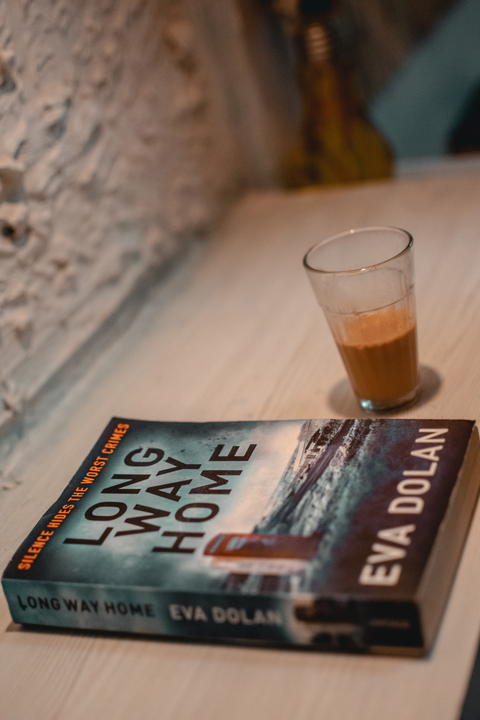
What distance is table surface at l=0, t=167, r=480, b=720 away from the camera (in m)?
0.55

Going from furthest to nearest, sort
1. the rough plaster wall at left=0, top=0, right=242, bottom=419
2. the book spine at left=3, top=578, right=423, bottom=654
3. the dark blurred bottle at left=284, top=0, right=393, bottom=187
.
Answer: the dark blurred bottle at left=284, top=0, right=393, bottom=187 → the rough plaster wall at left=0, top=0, right=242, bottom=419 → the book spine at left=3, top=578, right=423, bottom=654

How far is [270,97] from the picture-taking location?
1.36m

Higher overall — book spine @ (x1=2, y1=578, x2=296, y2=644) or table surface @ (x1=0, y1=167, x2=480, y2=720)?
book spine @ (x1=2, y1=578, x2=296, y2=644)

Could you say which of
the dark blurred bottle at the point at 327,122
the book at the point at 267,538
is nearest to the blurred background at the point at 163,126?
the dark blurred bottle at the point at 327,122

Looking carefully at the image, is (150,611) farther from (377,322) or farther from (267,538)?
(377,322)

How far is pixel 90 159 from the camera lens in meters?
1.05

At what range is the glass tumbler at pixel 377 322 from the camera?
2.42ft

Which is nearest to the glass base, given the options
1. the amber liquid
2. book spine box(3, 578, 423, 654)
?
the amber liquid

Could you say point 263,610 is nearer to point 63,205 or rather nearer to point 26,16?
point 63,205

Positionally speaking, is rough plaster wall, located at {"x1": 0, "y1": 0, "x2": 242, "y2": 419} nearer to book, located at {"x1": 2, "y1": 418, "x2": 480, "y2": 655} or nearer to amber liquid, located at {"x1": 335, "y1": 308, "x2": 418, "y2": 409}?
book, located at {"x1": 2, "y1": 418, "x2": 480, "y2": 655}

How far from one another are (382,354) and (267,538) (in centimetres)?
22

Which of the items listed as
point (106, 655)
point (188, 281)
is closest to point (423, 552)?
point (106, 655)

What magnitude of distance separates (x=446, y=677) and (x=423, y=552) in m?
0.08

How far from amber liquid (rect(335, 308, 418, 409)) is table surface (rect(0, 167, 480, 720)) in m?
0.03
